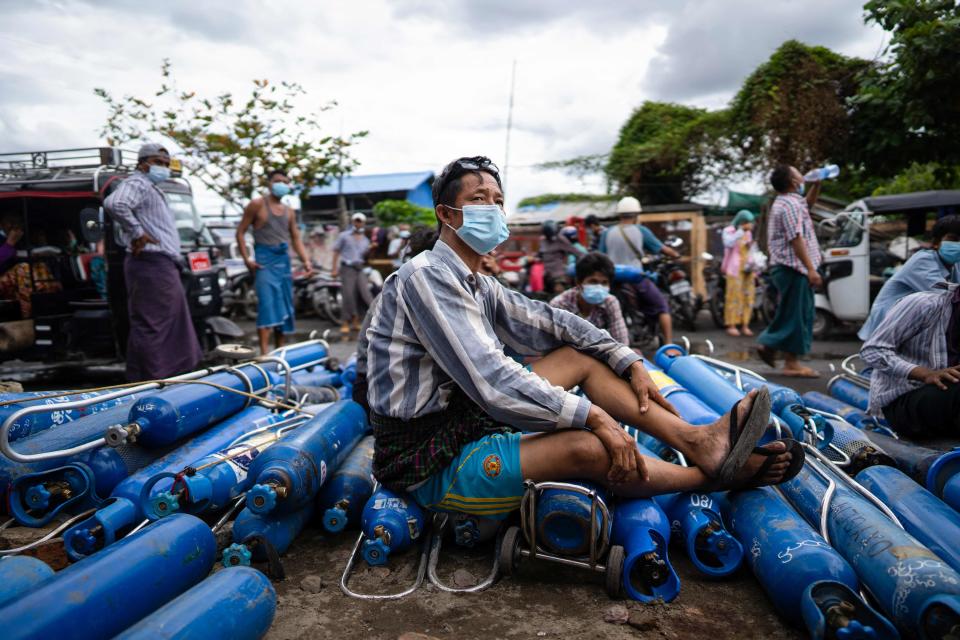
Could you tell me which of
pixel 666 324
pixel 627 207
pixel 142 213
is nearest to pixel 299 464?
pixel 142 213

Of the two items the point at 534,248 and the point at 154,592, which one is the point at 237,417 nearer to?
the point at 154,592

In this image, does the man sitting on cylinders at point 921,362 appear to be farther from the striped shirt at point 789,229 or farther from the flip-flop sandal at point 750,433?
the striped shirt at point 789,229

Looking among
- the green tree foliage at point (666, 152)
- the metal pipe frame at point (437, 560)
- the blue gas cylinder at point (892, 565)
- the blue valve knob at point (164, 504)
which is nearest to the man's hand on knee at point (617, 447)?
the metal pipe frame at point (437, 560)

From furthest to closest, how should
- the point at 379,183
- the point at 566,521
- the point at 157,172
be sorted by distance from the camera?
the point at 379,183 → the point at 157,172 → the point at 566,521

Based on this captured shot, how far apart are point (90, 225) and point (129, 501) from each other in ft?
14.5

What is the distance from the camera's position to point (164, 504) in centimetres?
247

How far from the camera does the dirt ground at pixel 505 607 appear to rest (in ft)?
6.77

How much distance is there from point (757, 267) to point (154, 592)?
958 cm

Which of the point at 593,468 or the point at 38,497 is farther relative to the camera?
the point at 38,497

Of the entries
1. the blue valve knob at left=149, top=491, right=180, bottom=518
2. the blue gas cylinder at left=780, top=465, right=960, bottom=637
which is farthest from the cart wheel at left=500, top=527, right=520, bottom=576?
the blue valve knob at left=149, top=491, right=180, bottom=518

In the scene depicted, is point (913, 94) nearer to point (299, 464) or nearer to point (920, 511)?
point (920, 511)

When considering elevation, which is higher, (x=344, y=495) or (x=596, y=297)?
(x=596, y=297)

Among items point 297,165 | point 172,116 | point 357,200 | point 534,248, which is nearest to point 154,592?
point 297,165

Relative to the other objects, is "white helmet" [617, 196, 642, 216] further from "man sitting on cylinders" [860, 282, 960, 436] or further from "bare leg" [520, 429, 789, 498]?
"bare leg" [520, 429, 789, 498]
